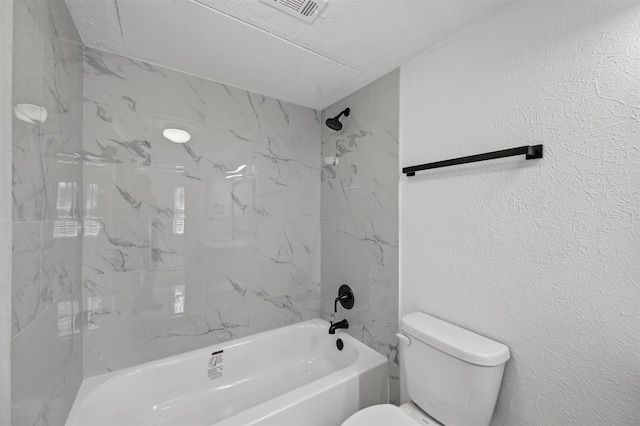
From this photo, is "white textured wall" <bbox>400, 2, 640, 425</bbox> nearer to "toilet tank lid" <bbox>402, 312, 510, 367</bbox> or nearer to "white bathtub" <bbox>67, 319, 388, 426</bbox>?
"toilet tank lid" <bbox>402, 312, 510, 367</bbox>

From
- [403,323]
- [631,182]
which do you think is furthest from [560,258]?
[403,323]

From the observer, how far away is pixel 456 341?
1.14 meters

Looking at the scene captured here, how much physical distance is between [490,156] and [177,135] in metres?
1.71

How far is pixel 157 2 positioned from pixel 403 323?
1814 millimetres

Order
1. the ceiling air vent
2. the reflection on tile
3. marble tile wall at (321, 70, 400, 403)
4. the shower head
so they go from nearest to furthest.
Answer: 1. the reflection on tile
2. the ceiling air vent
3. marble tile wall at (321, 70, 400, 403)
4. the shower head

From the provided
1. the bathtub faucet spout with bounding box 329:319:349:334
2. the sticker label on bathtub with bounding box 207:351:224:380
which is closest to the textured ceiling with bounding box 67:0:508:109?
the bathtub faucet spout with bounding box 329:319:349:334

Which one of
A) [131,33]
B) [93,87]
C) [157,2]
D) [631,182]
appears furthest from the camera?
[93,87]

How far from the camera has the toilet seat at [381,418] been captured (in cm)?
117

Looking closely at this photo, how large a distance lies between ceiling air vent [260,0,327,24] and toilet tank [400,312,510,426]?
1491mm

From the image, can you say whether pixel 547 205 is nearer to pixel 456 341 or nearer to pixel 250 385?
pixel 456 341

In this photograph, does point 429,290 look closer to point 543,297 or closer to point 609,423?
point 543,297

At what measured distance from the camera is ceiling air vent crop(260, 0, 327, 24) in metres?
1.11

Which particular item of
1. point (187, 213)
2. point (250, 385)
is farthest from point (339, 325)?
point (187, 213)

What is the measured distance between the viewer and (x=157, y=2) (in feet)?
3.69
